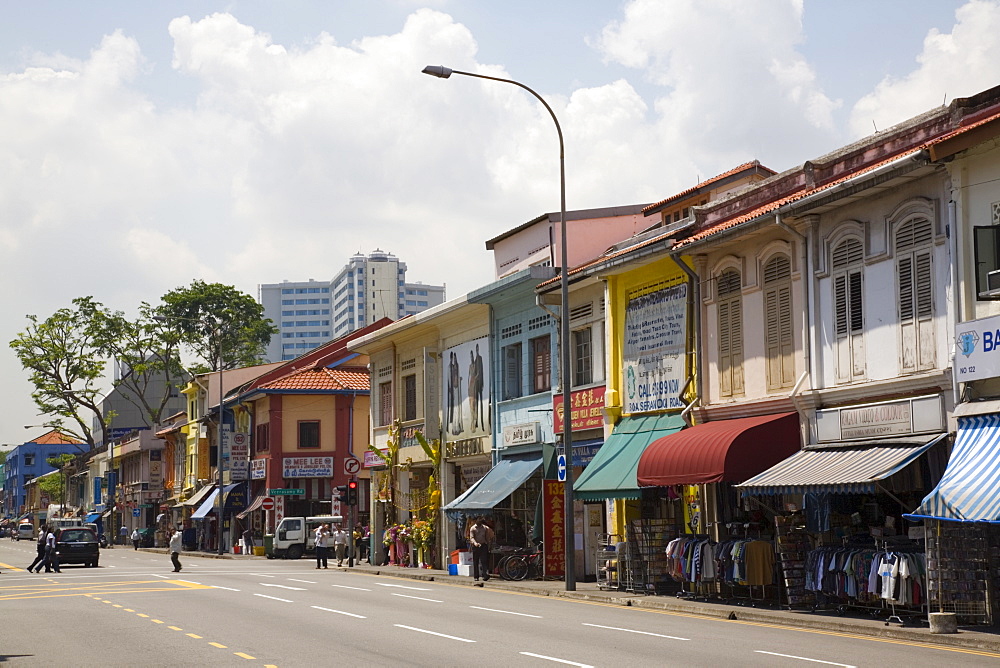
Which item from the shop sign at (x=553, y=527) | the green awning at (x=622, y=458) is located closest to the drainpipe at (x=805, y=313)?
the green awning at (x=622, y=458)

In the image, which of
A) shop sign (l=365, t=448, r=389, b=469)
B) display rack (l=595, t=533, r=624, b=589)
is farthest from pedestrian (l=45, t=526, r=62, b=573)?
display rack (l=595, t=533, r=624, b=589)

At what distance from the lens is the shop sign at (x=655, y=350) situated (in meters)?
27.3

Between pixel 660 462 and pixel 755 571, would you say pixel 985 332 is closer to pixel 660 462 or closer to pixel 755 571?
pixel 755 571

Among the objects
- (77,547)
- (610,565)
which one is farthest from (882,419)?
(77,547)

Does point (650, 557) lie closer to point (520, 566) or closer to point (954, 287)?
point (520, 566)

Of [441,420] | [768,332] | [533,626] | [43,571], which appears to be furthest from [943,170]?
[43,571]

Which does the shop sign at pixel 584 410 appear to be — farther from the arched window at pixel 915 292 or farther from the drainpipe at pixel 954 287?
the drainpipe at pixel 954 287

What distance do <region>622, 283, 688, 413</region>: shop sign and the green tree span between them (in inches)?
2218

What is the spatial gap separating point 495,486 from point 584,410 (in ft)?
15.2

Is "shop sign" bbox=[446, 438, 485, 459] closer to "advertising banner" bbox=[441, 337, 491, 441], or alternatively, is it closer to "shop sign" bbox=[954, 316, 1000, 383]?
"advertising banner" bbox=[441, 337, 491, 441]

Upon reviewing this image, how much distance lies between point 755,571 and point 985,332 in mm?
6705

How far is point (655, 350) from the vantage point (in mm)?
28312

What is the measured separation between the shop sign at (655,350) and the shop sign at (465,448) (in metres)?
9.23

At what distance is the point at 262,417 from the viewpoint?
206 feet
